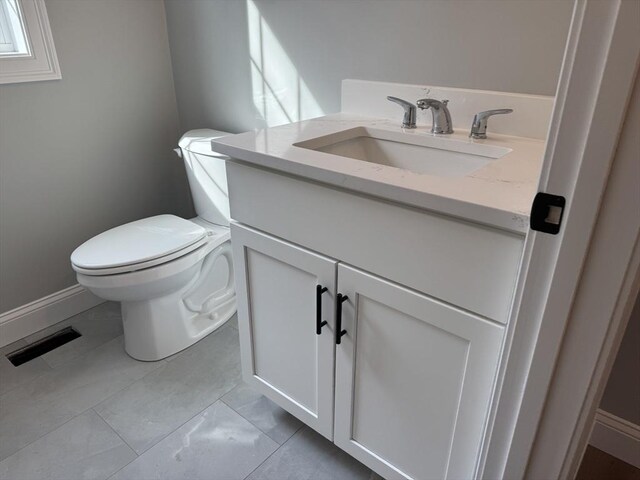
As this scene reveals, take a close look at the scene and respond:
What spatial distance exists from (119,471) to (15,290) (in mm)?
946

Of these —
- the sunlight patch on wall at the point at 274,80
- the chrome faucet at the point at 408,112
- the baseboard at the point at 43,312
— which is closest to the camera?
the chrome faucet at the point at 408,112

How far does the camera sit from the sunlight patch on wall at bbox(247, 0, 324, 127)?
1.65 metres

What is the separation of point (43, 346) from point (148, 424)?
2.26 feet

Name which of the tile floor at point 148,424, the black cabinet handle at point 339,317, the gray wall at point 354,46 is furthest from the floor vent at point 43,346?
the black cabinet handle at point 339,317

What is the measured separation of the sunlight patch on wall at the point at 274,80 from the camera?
5.42 ft

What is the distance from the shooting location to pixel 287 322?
125cm

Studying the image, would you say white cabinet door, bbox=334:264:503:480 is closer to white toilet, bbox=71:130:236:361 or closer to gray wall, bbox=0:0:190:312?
white toilet, bbox=71:130:236:361

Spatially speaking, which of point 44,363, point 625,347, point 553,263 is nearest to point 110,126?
point 44,363

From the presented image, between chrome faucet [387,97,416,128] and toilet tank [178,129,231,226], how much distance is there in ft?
2.30

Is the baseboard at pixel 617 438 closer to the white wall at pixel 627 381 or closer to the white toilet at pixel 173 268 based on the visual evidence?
the white wall at pixel 627 381

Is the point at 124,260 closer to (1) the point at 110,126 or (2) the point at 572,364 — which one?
(1) the point at 110,126

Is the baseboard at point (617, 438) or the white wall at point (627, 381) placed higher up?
the white wall at point (627, 381)

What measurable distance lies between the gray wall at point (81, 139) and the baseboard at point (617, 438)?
6.47 feet

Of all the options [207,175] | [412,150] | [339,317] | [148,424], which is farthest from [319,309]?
[207,175]
